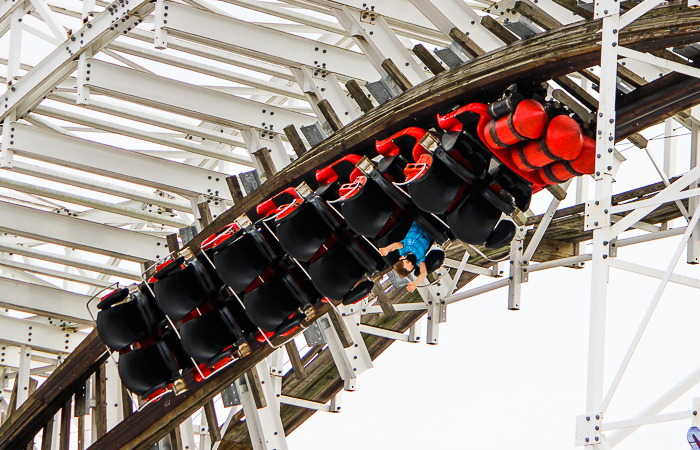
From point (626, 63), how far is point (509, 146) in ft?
5.19

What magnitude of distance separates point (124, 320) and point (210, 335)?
2.41 ft

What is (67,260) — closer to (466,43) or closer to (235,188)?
(235,188)

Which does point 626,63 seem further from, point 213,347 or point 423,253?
point 213,347

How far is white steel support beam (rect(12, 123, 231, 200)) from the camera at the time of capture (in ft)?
23.9

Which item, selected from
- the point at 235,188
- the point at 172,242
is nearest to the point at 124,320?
the point at 172,242

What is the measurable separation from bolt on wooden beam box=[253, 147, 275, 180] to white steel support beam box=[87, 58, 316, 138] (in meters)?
0.38

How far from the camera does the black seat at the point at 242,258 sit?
235 inches

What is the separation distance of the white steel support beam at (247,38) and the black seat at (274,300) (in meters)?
1.68

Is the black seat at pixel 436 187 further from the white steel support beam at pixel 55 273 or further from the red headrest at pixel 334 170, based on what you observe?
the white steel support beam at pixel 55 273

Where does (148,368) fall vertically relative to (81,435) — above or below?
below

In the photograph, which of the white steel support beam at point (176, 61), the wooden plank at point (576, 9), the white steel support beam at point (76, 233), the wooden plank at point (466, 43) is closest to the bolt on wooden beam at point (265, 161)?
the white steel support beam at point (176, 61)

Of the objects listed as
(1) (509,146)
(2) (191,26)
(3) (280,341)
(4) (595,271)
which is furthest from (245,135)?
(4) (595,271)

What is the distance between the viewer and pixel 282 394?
27.3ft

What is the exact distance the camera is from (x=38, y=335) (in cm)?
960
